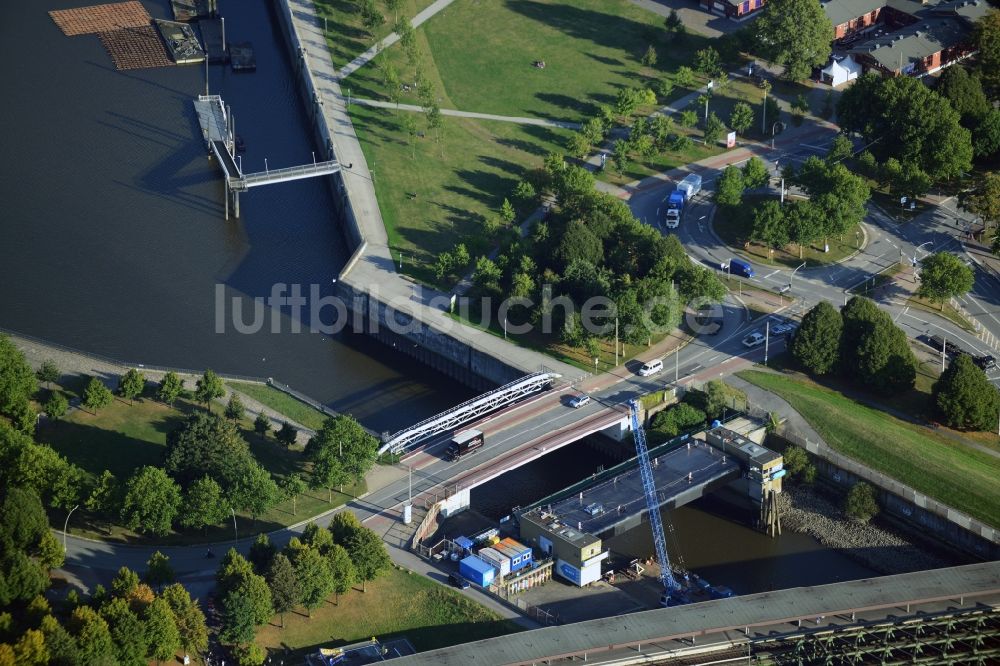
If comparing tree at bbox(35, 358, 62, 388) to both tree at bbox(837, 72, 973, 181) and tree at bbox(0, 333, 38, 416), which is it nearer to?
tree at bbox(0, 333, 38, 416)

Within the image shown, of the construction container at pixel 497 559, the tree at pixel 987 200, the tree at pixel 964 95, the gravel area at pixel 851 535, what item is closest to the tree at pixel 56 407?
the construction container at pixel 497 559

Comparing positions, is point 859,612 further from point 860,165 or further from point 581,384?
point 860,165

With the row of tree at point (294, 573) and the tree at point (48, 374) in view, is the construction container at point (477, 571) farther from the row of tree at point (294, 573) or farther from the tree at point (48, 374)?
the tree at point (48, 374)

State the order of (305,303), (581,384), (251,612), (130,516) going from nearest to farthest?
(251,612)
(130,516)
(581,384)
(305,303)

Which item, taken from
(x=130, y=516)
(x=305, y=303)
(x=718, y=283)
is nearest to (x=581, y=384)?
(x=718, y=283)

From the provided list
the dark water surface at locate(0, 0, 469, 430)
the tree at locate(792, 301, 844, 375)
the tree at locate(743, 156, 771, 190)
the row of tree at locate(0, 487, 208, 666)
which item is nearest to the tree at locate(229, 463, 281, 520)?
the row of tree at locate(0, 487, 208, 666)

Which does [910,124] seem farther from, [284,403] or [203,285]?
[203,285]
